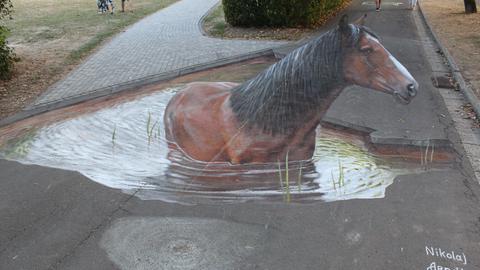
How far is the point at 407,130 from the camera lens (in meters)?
5.93

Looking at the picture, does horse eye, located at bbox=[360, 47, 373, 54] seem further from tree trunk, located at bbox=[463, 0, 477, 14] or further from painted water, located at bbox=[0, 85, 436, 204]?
tree trunk, located at bbox=[463, 0, 477, 14]

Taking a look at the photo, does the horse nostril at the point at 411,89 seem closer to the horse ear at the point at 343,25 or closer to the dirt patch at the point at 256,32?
the horse ear at the point at 343,25

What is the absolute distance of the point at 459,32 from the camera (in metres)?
13.4

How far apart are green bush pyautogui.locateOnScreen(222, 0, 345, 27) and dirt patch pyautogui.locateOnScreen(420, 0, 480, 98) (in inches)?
158

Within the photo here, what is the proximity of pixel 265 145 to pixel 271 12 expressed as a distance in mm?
9966

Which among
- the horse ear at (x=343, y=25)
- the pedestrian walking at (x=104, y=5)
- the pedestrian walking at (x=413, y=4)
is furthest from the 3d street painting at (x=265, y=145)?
the pedestrian walking at (x=104, y=5)

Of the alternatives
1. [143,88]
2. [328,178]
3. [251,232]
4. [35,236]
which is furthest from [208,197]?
[143,88]

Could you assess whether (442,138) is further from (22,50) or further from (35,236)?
(22,50)

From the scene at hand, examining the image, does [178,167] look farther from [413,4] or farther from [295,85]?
[413,4]

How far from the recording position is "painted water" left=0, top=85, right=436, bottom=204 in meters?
4.47

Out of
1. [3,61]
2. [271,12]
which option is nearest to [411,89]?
[3,61]

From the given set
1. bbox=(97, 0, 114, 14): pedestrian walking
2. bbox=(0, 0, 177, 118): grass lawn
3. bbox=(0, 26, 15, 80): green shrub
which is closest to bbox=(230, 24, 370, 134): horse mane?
bbox=(0, 0, 177, 118): grass lawn

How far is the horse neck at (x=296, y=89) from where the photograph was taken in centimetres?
448

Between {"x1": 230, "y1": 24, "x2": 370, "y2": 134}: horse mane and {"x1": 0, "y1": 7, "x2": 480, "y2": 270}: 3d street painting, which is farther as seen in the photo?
{"x1": 230, "y1": 24, "x2": 370, "y2": 134}: horse mane
